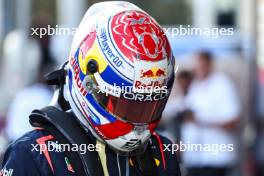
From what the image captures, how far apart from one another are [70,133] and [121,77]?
1.01 feet

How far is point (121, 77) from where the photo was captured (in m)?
3.28

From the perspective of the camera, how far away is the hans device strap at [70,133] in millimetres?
3211

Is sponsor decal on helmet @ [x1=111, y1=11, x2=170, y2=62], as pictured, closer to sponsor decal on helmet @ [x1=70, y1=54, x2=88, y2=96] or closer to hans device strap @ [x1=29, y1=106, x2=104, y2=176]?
sponsor decal on helmet @ [x1=70, y1=54, x2=88, y2=96]

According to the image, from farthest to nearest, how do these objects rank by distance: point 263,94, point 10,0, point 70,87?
point 10,0
point 263,94
point 70,87

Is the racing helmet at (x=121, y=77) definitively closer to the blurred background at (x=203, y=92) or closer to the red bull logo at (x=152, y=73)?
the red bull logo at (x=152, y=73)

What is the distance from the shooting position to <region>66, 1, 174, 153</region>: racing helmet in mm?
3289

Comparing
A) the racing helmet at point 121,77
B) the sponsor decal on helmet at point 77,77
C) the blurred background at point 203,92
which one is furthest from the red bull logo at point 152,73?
the blurred background at point 203,92

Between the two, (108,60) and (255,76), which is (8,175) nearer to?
(108,60)

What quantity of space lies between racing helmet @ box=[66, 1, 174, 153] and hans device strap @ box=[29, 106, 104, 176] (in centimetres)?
7

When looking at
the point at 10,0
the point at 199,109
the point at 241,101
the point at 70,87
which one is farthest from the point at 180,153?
the point at 10,0

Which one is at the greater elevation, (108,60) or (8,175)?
(108,60)

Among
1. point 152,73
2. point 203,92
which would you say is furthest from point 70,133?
point 203,92

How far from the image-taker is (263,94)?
32.5 feet

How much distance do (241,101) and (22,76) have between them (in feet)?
8.84
